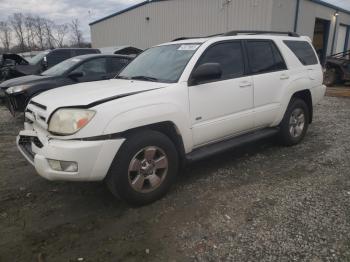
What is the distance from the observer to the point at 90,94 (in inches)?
132

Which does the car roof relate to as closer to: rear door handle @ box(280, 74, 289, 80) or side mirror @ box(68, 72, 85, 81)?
rear door handle @ box(280, 74, 289, 80)

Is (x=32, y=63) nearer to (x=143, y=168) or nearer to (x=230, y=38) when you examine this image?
(x=230, y=38)

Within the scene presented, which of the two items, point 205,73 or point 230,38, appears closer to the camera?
point 205,73

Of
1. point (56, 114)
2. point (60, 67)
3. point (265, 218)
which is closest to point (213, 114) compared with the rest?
point (265, 218)

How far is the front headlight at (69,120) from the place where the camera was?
9.80 feet

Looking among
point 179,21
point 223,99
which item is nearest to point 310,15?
point 179,21

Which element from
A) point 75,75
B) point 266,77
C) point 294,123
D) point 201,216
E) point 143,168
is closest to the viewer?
point 201,216

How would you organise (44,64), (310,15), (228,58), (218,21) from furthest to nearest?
(310,15) → (218,21) → (44,64) → (228,58)

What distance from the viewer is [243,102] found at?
14.0 ft

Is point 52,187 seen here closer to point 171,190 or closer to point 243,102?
point 171,190

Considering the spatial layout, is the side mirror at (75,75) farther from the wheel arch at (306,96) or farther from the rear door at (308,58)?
the wheel arch at (306,96)

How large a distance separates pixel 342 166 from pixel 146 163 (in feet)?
9.51

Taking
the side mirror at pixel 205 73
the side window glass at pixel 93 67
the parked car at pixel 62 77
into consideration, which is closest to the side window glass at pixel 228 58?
the side mirror at pixel 205 73

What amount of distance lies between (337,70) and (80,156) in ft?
42.3
